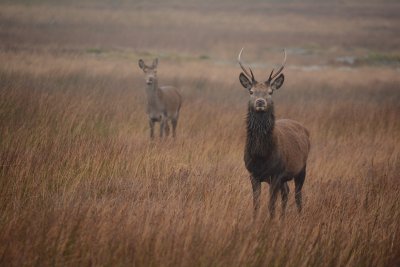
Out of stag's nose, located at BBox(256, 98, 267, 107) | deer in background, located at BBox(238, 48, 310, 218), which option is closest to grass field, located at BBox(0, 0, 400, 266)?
deer in background, located at BBox(238, 48, 310, 218)

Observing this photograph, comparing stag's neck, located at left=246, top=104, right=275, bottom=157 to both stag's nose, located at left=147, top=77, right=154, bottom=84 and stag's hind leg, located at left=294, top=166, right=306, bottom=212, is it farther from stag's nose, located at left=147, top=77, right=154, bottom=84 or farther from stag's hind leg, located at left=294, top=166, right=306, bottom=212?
stag's nose, located at left=147, top=77, right=154, bottom=84

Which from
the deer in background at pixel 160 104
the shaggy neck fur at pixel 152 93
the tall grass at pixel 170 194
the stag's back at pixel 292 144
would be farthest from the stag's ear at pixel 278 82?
the shaggy neck fur at pixel 152 93

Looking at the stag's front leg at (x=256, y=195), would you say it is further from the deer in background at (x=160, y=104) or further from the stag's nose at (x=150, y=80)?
the stag's nose at (x=150, y=80)

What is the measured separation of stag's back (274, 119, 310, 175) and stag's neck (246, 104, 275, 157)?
151 millimetres

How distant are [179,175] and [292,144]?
143 centimetres

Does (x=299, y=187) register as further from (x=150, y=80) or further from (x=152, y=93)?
(x=152, y=93)

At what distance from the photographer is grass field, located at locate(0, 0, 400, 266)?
5.00 meters

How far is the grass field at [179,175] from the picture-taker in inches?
197

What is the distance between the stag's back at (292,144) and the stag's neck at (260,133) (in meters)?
0.15

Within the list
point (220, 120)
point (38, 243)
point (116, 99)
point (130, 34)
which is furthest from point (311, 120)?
point (130, 34)

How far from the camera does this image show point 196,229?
17.4ft

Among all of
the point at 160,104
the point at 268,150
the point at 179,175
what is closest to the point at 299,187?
the point at 268,150

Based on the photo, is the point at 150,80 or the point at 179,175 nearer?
the point at 179,175

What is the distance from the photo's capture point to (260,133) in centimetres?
686
